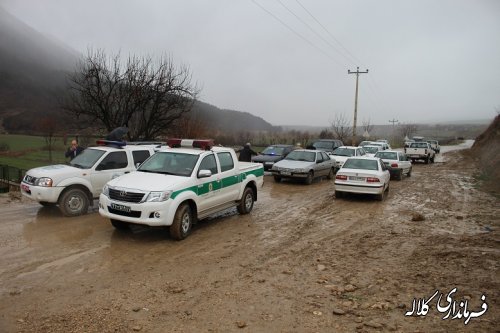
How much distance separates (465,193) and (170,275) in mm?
13602

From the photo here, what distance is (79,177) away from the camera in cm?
953

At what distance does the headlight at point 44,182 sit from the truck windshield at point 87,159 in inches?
36.3

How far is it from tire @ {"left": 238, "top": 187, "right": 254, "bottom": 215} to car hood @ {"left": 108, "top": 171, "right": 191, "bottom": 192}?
100 inches

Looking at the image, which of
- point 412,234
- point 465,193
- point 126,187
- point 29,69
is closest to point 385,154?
point 465,193

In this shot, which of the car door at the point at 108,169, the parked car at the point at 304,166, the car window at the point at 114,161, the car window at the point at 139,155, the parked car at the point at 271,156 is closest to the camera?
the car door at the point at 108,169

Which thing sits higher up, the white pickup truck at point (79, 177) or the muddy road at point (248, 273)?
the white pickup truck at point (79, 177)

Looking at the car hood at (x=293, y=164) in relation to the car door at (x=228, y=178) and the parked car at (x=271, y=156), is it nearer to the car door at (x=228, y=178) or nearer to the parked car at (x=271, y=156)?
the parked car at (x=271, y=156)

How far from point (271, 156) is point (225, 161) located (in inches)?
425

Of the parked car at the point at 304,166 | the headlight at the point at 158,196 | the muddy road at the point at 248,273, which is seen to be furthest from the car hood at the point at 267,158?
the headlight at the point at 158,196

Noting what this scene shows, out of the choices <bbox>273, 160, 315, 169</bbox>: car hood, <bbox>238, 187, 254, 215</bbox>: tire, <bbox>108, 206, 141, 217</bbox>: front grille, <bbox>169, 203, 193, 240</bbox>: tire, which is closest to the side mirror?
<bbox>169, 203, 193, 240</bbox>: tire

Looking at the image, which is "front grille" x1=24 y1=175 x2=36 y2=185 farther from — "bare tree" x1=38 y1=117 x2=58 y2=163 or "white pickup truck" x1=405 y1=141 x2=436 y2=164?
"white pickup truck" x1=405 y1=141 x2=436 y2=164

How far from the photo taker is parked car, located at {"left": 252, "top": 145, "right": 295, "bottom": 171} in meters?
19.4

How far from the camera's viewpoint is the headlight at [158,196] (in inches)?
284

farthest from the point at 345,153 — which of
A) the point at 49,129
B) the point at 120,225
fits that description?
the point at 49,129
